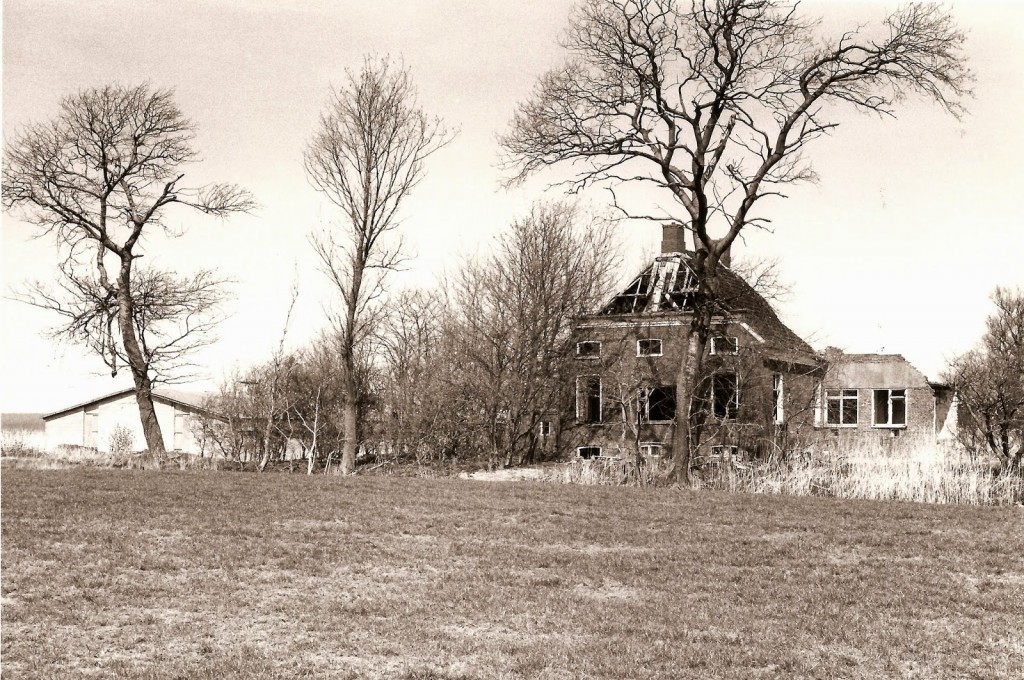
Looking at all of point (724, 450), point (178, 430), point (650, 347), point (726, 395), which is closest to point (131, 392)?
point (178, 430)

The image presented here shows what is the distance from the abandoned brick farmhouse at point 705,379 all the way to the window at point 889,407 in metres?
0.36

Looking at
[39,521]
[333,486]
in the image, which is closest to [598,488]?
[333,486]

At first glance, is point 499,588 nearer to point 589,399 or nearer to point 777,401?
point 589,399

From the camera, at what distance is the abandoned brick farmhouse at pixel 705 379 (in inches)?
1126

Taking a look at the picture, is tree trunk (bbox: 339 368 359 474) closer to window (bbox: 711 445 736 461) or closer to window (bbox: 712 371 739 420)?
window (bbox: 711 445 736 461)

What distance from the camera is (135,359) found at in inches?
1084

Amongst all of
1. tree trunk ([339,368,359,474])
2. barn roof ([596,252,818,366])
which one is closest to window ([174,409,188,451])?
barn roof ([596,252,818,366])

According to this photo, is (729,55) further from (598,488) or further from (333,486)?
(333,486)

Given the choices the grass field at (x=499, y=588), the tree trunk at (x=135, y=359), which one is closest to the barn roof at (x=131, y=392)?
the tree trunk at (x=135, y=359)

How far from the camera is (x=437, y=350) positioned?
3108 cm

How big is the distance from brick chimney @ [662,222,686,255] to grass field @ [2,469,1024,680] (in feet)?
74.8

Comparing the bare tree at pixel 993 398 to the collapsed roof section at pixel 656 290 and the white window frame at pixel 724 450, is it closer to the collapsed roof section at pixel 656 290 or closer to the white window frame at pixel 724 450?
the white window frame at pixel 724 450

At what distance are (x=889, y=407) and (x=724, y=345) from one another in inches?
427

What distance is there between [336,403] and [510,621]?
23532 mm
